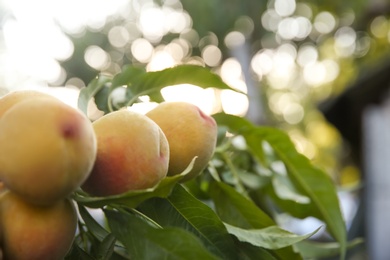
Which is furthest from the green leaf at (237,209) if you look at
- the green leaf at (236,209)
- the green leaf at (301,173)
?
the green leaf at (301,173)

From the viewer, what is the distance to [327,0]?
506cm

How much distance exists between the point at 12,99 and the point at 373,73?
191 cm

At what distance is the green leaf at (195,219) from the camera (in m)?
0.33

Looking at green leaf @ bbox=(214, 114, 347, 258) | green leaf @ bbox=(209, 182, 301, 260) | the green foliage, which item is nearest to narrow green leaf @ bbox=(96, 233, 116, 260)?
the green foliage

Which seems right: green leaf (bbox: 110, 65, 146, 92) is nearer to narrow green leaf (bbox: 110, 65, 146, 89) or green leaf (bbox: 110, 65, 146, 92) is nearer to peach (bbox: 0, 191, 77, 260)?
narrow green leaf (bbox: 110, 65, 146, 89)

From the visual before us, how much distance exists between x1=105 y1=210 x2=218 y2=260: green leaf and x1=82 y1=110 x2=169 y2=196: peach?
0.02 metres

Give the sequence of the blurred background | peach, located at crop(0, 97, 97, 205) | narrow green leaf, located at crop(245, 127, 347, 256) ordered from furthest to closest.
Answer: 1. the blurred background
2. narrow green leaf, located at crop(245, 127, 347, 256)
3. peach, located at crop(0, 97, 97, 205)

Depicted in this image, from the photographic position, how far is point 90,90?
1.38ft

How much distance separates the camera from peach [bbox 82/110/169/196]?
290 mm

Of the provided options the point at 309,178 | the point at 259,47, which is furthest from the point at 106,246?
the point at 259,47

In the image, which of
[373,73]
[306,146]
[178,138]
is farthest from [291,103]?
[178,138]

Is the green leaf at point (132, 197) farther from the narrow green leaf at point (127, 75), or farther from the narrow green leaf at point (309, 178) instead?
the narrow green leaf at point (309, 178)

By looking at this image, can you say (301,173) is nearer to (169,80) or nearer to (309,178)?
(309,178)

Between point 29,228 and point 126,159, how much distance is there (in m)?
0.06
